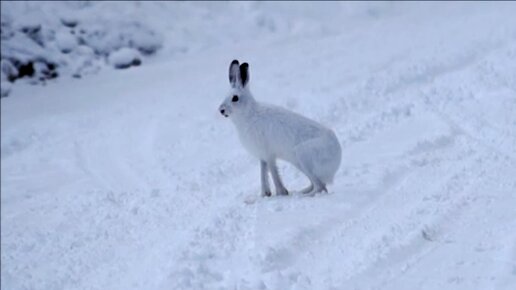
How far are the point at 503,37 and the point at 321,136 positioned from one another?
4660 mm

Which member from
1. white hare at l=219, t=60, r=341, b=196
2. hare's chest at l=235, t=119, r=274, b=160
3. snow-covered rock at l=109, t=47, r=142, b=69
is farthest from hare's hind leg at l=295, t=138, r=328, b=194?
snow-covered rock at l=109, t=47, r=142, b=69

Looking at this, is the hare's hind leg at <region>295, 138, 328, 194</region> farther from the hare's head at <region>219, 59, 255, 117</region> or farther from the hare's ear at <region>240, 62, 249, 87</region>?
the hare's ear at <region>240, 62, 249, 87</region>

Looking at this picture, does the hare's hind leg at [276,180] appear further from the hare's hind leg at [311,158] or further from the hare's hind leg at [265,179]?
the hare's hind leg at [311,158]

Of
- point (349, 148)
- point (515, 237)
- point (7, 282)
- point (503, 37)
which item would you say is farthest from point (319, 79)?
point (515, 237)

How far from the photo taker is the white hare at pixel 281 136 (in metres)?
6.12

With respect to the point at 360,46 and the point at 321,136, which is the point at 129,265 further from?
the point at 360,46

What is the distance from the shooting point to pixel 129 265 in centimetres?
559

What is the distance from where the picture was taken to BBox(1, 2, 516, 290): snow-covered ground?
4730mm

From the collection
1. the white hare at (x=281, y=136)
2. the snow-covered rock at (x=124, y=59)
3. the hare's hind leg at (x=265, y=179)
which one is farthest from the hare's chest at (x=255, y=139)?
the snow-covered rock at (x=124, y=59)

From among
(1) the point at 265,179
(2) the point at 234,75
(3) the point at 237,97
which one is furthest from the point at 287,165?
(2) the point at 234,75

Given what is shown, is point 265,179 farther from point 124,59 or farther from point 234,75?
point 124,59

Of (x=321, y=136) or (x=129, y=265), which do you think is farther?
(x=321, y=136)

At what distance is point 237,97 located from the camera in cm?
618

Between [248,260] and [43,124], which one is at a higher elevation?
[43,124]
